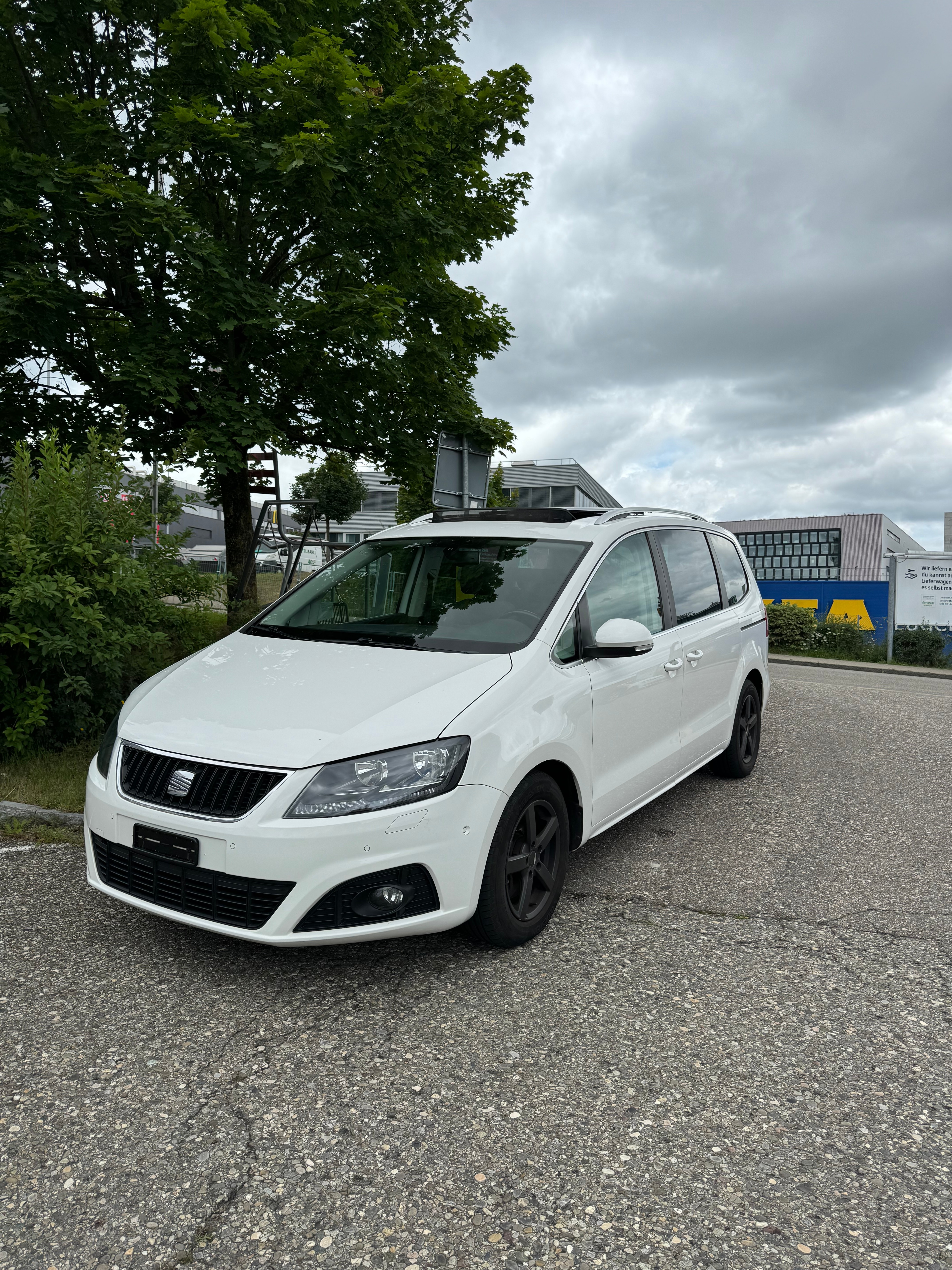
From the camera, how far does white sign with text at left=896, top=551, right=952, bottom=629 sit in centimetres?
2019

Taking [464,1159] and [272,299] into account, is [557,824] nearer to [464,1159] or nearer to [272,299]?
[464,1159]

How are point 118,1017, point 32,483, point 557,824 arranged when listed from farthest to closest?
point 32,483 < point 557,824 < point 118,1017

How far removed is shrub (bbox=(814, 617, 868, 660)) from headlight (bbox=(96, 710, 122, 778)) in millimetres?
19775

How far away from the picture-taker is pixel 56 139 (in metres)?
9.46

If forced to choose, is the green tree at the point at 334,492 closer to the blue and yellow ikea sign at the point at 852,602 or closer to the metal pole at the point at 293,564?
the blue and yellow ikea sign at the point at 852,602

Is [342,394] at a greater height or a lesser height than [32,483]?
greater

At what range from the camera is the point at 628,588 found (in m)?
4.64

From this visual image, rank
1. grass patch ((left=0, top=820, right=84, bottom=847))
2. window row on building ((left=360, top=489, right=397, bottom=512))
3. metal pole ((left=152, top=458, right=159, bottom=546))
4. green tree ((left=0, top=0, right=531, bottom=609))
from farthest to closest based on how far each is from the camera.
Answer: window row on building ((left=360, top=489, right=397, bottom=512))
green tree ((left=0, top=0, right=531, bottom=609))
metal pole ((left=152, top=458, right=159, bottom=546))
grass patch ((left=0, top=820, right=84, bottom=847))

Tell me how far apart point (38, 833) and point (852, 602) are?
2268 centimetres

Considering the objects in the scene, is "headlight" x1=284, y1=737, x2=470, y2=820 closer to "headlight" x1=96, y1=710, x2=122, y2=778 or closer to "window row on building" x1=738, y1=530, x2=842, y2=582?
"headlight" x1=96, y1=710, x2=122, y2=778

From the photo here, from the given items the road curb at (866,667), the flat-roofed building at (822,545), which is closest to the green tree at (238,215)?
the road curb at (866,667)

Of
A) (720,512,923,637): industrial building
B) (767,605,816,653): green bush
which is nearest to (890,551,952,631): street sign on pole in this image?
(767,605,816,653): green bush

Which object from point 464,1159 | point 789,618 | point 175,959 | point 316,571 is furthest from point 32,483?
point 789,618

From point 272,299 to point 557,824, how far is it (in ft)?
22.3
